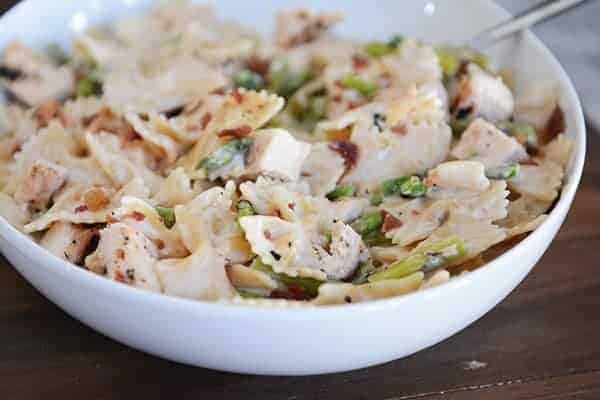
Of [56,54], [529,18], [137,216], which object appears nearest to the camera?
[137,216]

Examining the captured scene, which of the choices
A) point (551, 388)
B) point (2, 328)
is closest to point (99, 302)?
point (2, 328)

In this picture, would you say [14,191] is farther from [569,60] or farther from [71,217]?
[569,60]

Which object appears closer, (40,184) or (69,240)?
(69,240)

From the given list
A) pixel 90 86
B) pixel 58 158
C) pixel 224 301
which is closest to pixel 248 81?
pixel 90 86

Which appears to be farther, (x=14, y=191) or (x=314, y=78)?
(x=314, y=78)

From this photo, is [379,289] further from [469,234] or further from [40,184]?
[40,184]

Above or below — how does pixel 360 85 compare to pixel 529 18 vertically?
below

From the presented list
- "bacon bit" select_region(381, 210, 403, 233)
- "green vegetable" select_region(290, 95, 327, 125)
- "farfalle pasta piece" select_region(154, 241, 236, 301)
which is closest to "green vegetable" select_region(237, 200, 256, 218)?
"farfalle pasta piece" select_region(154, 241, 236, 301)
